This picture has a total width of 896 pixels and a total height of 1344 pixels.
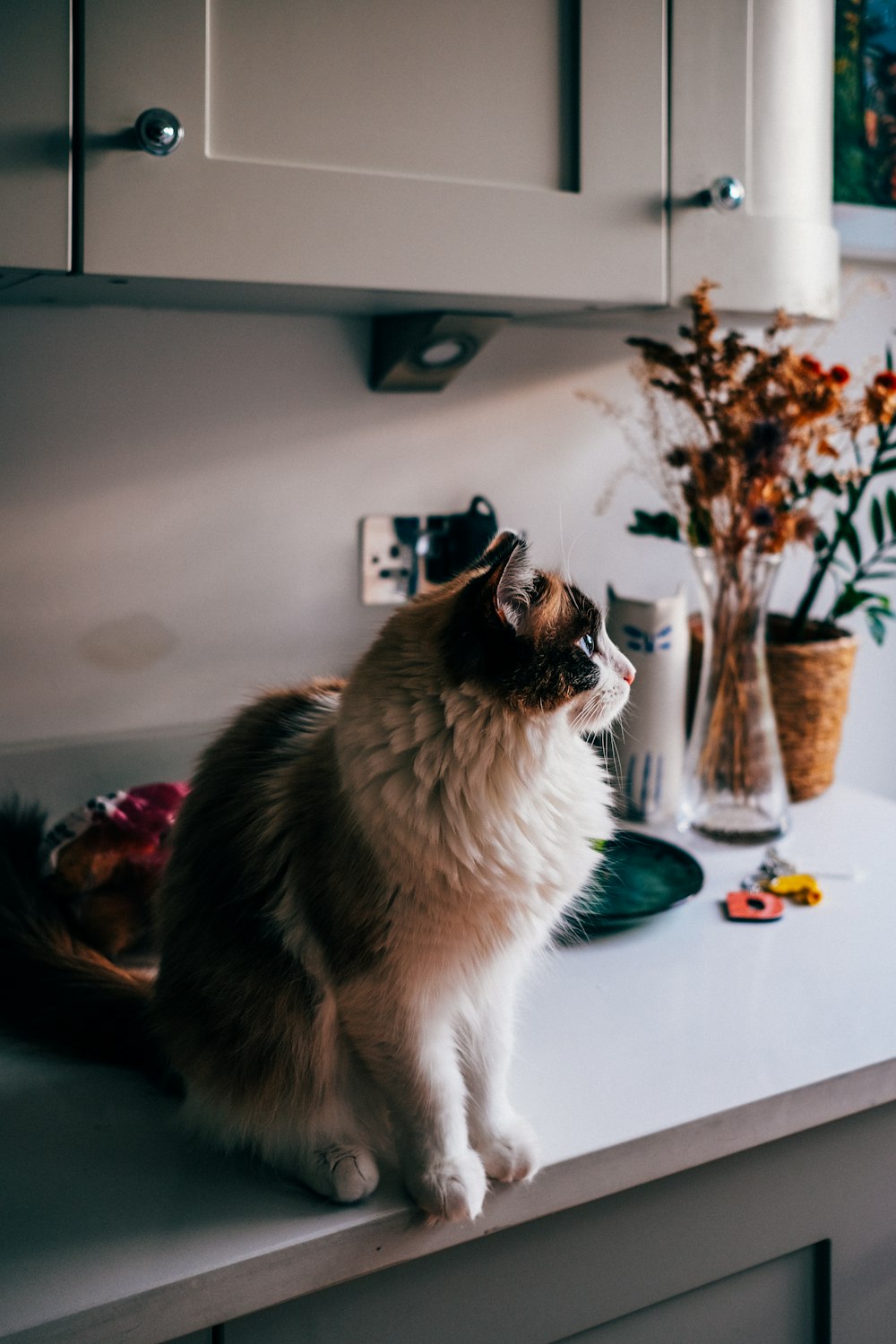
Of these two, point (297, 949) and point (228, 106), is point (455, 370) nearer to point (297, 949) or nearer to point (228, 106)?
point (228, 106)

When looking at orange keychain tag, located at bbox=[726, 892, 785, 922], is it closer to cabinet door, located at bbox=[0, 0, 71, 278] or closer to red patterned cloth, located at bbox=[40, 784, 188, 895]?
red patterned cloth, located at bbox=[40, 784, 188, 895]

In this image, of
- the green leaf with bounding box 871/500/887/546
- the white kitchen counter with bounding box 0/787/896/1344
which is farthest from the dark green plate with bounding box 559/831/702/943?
the green leaf with bounding box 871/500/887/546

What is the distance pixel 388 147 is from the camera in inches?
34.6

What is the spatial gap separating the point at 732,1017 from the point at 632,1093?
0.49 ft

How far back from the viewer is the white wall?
3.97 feet

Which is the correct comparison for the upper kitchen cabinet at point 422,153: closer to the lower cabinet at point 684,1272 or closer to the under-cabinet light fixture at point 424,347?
the under-cabinet light fixture at point 424,347

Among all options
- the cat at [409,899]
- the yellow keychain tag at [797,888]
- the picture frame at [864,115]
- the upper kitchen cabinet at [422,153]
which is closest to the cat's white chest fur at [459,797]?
the cat at [409,899]

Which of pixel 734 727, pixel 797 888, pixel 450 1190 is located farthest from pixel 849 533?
pixel 450 1190

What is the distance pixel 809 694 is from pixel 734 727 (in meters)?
0.15

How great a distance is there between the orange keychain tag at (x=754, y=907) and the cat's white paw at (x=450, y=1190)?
1.62ft

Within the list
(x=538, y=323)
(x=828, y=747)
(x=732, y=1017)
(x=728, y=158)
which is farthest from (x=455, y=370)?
(x=732, y=1017)

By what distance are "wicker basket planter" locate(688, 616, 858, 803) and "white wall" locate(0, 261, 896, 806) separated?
1.11 feet

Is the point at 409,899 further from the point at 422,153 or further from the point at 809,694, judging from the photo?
the point at 809,694

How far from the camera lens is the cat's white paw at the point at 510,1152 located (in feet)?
2.39
